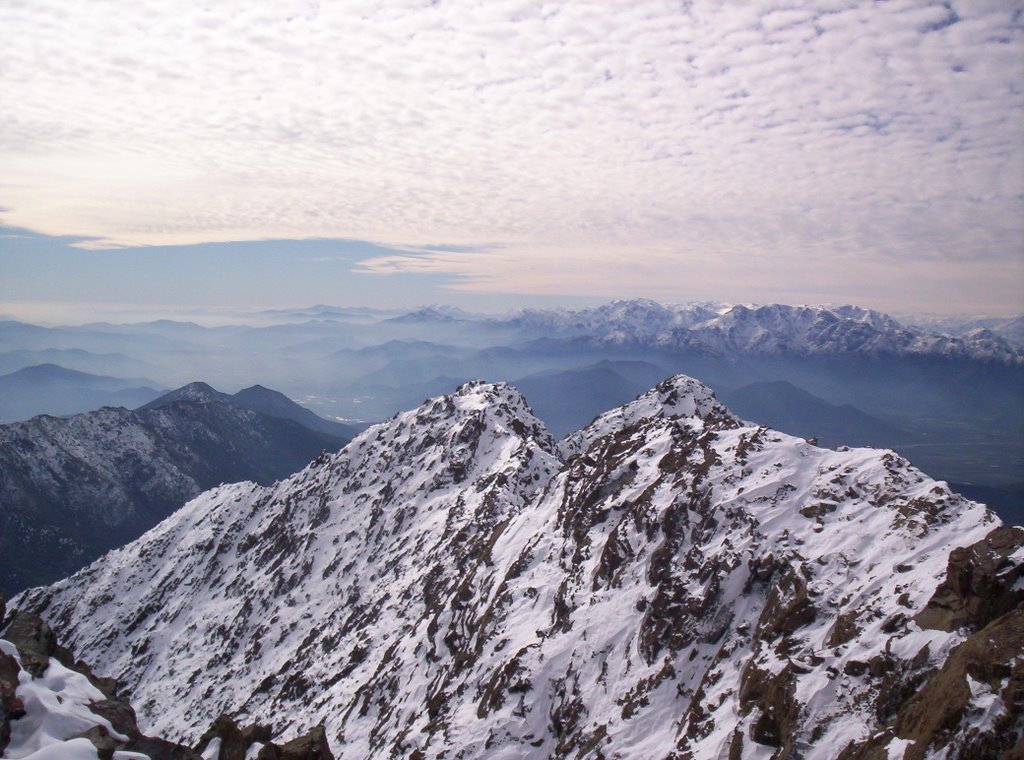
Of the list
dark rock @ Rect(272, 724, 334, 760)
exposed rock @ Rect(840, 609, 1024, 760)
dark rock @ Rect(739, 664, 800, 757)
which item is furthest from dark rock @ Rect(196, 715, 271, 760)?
exposed rock @ Rect(840, 609, 1024, 760)

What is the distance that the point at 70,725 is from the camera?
73.0ft

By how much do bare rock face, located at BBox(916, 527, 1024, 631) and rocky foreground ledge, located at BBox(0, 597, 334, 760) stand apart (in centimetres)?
3211

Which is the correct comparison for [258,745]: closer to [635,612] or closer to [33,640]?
[33,640]

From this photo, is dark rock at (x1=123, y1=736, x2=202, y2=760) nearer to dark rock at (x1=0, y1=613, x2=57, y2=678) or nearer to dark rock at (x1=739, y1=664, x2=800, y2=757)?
dark rock at (x1=0, y1=613, x2=57, y2=678)

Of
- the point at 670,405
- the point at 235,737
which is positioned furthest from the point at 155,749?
the point at 670,405

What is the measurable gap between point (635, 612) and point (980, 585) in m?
26.7

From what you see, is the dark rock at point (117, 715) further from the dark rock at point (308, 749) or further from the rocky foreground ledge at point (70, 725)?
the dark rock at point (308, 749)

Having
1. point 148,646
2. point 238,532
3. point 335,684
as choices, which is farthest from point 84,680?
point 238,532

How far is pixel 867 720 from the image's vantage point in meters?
28.5

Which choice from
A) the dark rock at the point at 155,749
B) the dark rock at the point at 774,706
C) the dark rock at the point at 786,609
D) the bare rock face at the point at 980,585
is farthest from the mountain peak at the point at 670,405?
the dark rock at the point at 155,749

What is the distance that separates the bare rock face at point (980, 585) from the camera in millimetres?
26828

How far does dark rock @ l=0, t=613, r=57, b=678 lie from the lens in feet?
88.2

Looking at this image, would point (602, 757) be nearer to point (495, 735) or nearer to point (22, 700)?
point (495, 735)

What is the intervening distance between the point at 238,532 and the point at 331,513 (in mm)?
39992
